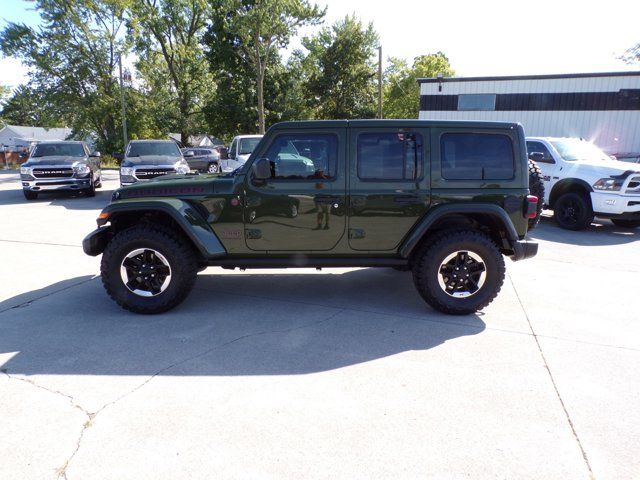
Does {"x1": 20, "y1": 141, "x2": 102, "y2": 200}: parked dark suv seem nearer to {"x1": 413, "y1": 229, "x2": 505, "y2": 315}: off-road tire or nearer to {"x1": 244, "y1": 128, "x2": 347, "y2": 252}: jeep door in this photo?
{"x1": 244, "y1": 128, "x2": 347, "y2": 252}: jeep door

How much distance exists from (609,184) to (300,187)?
7.44 meters

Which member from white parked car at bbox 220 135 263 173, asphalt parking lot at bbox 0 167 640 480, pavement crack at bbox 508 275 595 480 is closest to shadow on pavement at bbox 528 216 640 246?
asphalt parking lot at bbox 0 167 640 480

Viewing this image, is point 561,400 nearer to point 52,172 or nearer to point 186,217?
point 186,217

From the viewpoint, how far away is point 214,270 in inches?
246

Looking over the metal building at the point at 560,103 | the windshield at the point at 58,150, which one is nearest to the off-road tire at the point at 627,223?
the metal building at the point at 560,103

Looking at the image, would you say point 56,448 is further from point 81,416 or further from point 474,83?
point 474,83

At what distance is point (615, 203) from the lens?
29.1ft

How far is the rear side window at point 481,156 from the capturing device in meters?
4.47

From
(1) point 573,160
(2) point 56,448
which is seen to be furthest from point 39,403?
(1) point 573,160

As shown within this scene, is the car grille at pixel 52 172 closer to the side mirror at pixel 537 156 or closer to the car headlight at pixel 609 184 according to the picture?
the side mirror at pixel 537 156

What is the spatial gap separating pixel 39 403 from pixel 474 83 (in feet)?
73.7

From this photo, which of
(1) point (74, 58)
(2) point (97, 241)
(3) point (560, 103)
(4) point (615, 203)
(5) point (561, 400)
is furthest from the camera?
(1) point (74, 58)

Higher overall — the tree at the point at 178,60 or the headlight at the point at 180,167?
the tree at the point at 178,60

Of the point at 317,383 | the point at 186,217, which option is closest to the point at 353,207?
the point at 186,217
